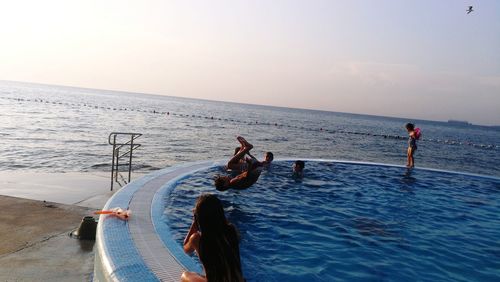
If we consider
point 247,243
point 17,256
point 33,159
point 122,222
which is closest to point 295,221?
point 247,243

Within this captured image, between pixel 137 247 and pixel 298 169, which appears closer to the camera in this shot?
pixel 137 247

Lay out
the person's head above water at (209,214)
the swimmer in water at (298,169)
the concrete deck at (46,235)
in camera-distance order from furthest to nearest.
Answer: the swimmer in water at (298,169) → the concrete deck at (46,235) → the person's head above water at (209,214)

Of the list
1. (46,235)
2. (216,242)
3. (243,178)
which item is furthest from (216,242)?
(243,178)

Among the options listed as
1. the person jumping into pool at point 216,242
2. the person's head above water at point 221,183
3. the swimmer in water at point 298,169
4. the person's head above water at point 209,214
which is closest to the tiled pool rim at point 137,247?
the person jumping into pool at point 216,242

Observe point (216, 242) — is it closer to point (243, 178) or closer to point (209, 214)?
point (209, 214)

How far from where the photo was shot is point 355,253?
246 inches

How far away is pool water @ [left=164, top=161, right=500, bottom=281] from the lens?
18.8 feet

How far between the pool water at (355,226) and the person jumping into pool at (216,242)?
90.3 inches

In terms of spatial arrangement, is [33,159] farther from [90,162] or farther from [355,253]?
[355,253]

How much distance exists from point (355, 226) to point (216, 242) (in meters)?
5.30

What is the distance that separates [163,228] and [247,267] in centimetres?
127

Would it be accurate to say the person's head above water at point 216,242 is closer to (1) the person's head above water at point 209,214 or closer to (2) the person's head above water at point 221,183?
(1) the person's head above water at point 209,214

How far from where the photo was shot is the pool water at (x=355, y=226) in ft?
18.8

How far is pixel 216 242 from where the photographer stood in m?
2.90
